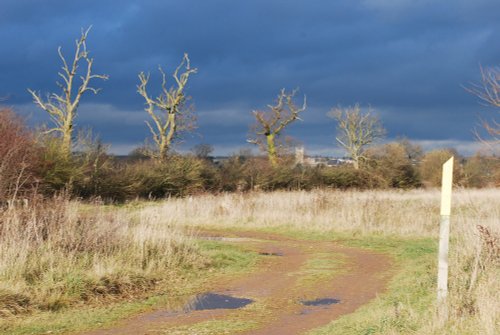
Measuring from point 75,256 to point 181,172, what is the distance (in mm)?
29973

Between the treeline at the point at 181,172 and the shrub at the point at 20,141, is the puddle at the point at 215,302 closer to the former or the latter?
the treeline at the point at 181,172

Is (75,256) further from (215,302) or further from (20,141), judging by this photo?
(20,141)

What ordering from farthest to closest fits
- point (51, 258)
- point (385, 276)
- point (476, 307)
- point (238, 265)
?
point (238, 265)
point (385, 276)
point (51, 258)
point (476, 307)

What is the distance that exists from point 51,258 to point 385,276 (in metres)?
7.12

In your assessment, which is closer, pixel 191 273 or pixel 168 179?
pixel 191 273

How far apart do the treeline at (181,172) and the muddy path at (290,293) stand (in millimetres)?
8845

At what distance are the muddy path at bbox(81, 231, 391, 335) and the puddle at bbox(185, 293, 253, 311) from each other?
0.02m

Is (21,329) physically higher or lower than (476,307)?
lower

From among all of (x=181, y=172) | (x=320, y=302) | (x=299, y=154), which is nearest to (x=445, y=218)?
(x=320, y=302)

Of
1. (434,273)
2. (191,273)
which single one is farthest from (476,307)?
(191,273)

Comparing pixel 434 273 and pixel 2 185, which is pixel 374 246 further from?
pixel 2 185

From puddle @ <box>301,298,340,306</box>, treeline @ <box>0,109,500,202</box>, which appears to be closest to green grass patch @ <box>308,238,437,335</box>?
puddle @ <box>301,298,340,306</box>

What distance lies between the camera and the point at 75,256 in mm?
11562

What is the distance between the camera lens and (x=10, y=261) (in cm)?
1012
